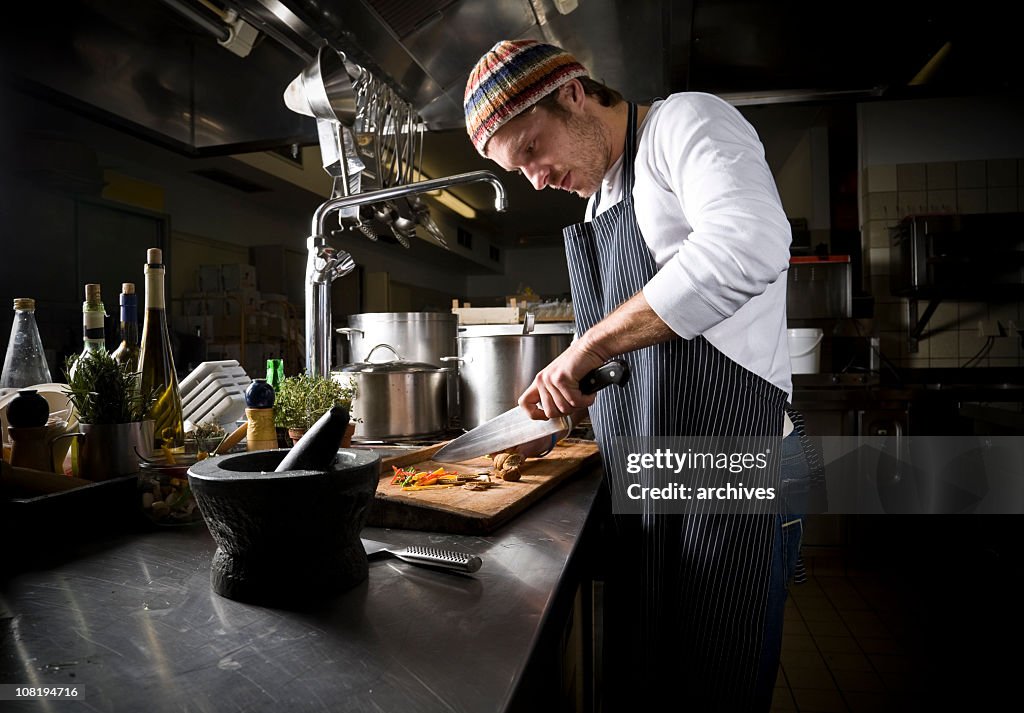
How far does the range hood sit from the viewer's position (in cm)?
158

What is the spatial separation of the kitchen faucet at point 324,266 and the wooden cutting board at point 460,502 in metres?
0.52

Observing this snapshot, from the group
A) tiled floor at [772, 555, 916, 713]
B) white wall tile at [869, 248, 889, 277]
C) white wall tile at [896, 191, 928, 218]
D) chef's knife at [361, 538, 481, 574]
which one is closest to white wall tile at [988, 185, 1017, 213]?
white wall tile at [896, 191, 928, 218]


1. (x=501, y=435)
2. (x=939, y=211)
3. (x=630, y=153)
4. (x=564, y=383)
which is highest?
(x=939, y=211)

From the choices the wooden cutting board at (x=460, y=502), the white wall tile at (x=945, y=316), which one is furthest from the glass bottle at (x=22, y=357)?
the white wall tile at (x=945, y=316)

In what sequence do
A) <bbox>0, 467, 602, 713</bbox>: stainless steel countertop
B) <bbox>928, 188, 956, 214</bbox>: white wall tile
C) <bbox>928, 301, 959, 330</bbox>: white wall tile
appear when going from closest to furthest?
<bbox>0, 467, 602, 713</bbox>: stainless steel countertop, <bbox>928, 301, 959, 330</bbox>: white wall tile, <bbox>928, 188, 956, 214</bbox>: white wall tile

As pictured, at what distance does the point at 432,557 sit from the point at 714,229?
65 cm

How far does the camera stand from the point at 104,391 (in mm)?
1020

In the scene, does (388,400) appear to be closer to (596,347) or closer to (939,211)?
(596,347)

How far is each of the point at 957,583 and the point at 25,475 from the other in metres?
3.90

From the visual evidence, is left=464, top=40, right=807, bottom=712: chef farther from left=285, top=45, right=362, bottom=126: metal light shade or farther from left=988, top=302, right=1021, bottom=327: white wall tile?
left=988, top=302, right=1021, bottom=327: white wall tile

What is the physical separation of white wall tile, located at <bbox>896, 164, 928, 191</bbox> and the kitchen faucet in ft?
13.9

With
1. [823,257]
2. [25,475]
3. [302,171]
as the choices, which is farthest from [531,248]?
[25,475]

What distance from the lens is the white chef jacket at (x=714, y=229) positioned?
100 centimetres

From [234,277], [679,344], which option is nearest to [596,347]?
[679,344]
